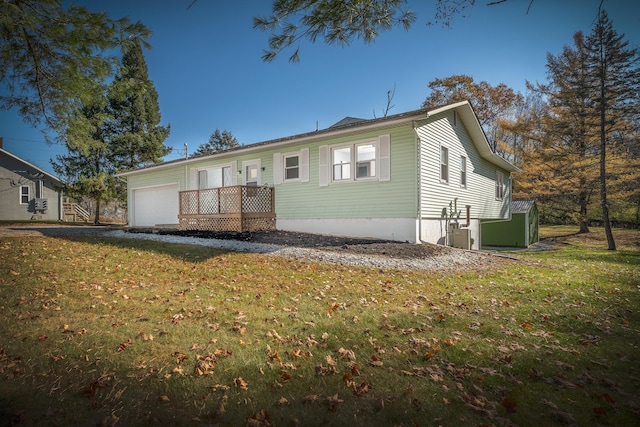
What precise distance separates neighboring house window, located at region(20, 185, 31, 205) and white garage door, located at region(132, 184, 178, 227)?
39.5 feet

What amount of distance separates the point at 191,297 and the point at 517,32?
8.05m

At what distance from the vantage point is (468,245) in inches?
518

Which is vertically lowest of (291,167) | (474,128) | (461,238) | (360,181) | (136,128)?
(461,238)

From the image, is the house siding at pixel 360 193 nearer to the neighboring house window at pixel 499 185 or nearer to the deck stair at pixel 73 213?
the neighboring house window at pixel 499 185

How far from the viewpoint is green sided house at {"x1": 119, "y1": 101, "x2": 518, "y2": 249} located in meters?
11.9

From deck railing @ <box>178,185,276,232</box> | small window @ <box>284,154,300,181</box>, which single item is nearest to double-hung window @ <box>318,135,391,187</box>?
small window @ <box>284,154,300,181</box>

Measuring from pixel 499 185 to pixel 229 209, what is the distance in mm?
16842

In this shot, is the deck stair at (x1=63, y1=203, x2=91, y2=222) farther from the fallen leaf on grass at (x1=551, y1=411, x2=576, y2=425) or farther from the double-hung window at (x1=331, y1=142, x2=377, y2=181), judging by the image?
the fallen leaf on grass at (x1=551, y1=411, x2=576, y2=425)

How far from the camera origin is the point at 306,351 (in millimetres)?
3574

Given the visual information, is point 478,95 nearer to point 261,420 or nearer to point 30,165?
point 261,420

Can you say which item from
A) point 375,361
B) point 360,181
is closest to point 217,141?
point 360,181

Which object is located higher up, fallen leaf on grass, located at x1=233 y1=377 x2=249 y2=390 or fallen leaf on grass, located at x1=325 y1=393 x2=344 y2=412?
fallen leaf on grass, located at x1=233 y1=377 x2=249 y2=390

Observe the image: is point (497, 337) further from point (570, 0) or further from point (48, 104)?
point (48, 104)

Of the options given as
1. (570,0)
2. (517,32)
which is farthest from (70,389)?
(517,32)
